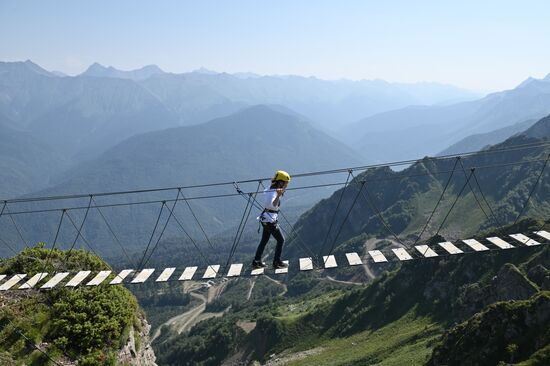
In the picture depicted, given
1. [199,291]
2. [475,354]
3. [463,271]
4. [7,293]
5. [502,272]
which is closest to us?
[7,293]

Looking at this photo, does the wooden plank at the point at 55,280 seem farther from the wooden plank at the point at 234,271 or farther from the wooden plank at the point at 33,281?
the wooden plank at the point at 234,271

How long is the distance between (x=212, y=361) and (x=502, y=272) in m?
59.5

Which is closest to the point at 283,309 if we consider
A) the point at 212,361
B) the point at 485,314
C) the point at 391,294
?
the point at 212,361

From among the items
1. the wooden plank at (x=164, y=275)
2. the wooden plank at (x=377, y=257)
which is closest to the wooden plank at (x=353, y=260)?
the wooden plank at (x=377, y=257)

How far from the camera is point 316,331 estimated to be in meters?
83.8

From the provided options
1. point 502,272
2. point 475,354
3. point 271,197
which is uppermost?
point 271,197

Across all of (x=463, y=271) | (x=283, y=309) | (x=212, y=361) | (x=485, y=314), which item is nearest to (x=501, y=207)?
(x=283, y=309)

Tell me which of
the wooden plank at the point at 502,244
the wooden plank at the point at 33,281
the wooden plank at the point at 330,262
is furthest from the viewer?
the wooden plank at the point at 33,281

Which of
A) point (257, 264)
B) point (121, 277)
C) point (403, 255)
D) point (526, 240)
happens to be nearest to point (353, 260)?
point (403, 255)

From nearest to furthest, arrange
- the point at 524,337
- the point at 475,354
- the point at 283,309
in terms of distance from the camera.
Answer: the point at 524,337, the point at 475,354, the point at 283,309

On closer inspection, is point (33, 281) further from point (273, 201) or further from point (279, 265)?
point (273, 201)

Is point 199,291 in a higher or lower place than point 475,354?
higher

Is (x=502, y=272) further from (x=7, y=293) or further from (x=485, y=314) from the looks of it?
(x=7, y=293)

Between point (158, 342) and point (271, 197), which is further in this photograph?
point (158, 342)
